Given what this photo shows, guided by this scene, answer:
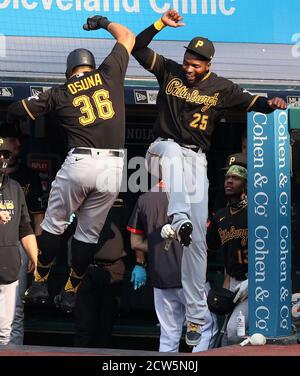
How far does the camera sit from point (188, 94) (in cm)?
805

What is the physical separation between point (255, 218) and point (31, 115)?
1755mm

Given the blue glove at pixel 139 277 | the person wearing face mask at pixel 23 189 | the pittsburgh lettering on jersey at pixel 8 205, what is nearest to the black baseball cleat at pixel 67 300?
the pittsburgh lettering on jersey at pixel 8 205

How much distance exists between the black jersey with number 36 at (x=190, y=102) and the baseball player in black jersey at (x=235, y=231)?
35.7 inches

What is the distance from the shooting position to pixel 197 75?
8.05 meters

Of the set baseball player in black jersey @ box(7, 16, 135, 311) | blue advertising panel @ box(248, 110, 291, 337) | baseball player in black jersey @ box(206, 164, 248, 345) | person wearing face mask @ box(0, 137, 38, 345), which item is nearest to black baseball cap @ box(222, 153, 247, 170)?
baseball player in black jersey @ box(206, 164, 248, 345)

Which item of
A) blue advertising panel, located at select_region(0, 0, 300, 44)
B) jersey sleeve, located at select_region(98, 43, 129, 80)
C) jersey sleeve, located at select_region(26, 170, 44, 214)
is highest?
blue advertising panel, located at select_region(0, 0, 300, 44)

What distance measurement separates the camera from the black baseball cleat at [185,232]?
7.55 m

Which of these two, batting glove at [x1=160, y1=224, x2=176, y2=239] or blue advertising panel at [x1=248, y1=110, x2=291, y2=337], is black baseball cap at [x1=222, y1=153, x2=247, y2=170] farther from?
batting glove at [x1=160, y1=224, x2=176, y2=239]

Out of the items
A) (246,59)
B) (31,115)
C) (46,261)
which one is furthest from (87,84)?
(246,59)

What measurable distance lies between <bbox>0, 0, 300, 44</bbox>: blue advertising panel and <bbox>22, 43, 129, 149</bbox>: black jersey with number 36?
1.61m

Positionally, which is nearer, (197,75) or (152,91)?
(197,75)

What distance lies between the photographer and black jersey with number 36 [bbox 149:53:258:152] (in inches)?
317

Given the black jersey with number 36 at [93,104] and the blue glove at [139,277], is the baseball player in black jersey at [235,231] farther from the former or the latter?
the black jersey with number 36 at [93,104]
